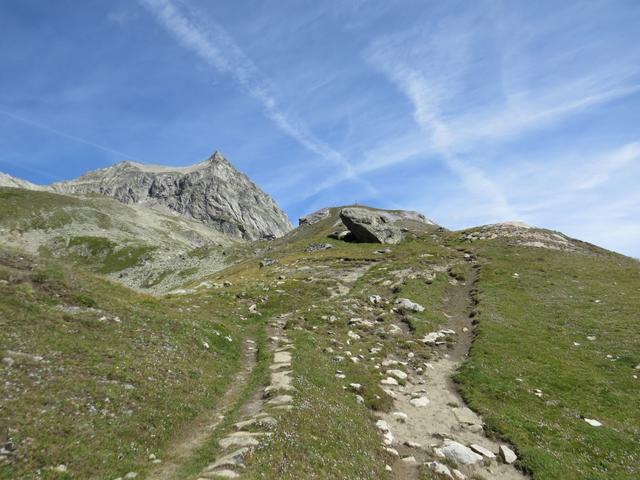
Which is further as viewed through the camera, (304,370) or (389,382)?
(389,382)

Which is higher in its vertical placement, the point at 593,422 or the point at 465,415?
the point at 593,422

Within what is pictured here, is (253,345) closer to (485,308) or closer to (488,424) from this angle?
(488,424)

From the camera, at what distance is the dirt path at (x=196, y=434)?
12.9 m

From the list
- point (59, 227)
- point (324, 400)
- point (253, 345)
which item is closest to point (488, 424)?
point (324, 400)

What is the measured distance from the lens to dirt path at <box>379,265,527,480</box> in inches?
640

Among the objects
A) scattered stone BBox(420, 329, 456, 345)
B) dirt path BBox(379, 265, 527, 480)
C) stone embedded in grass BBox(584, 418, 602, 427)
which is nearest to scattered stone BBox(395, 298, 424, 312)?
scattered stone BBox(420, 329, 456, 345)

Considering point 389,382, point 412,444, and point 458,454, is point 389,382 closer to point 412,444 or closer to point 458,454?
point 412,444

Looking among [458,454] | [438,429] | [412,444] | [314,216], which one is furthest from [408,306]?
[314,216]

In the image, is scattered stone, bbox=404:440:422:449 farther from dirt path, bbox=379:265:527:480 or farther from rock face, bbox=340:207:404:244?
rock face, bbox=340:207:404:244

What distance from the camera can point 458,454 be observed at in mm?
17188

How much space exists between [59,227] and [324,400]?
172 m

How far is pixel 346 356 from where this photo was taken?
29.0 m

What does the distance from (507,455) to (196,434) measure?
14.7 metres

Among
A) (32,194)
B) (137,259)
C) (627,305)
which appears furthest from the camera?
(32,194)
